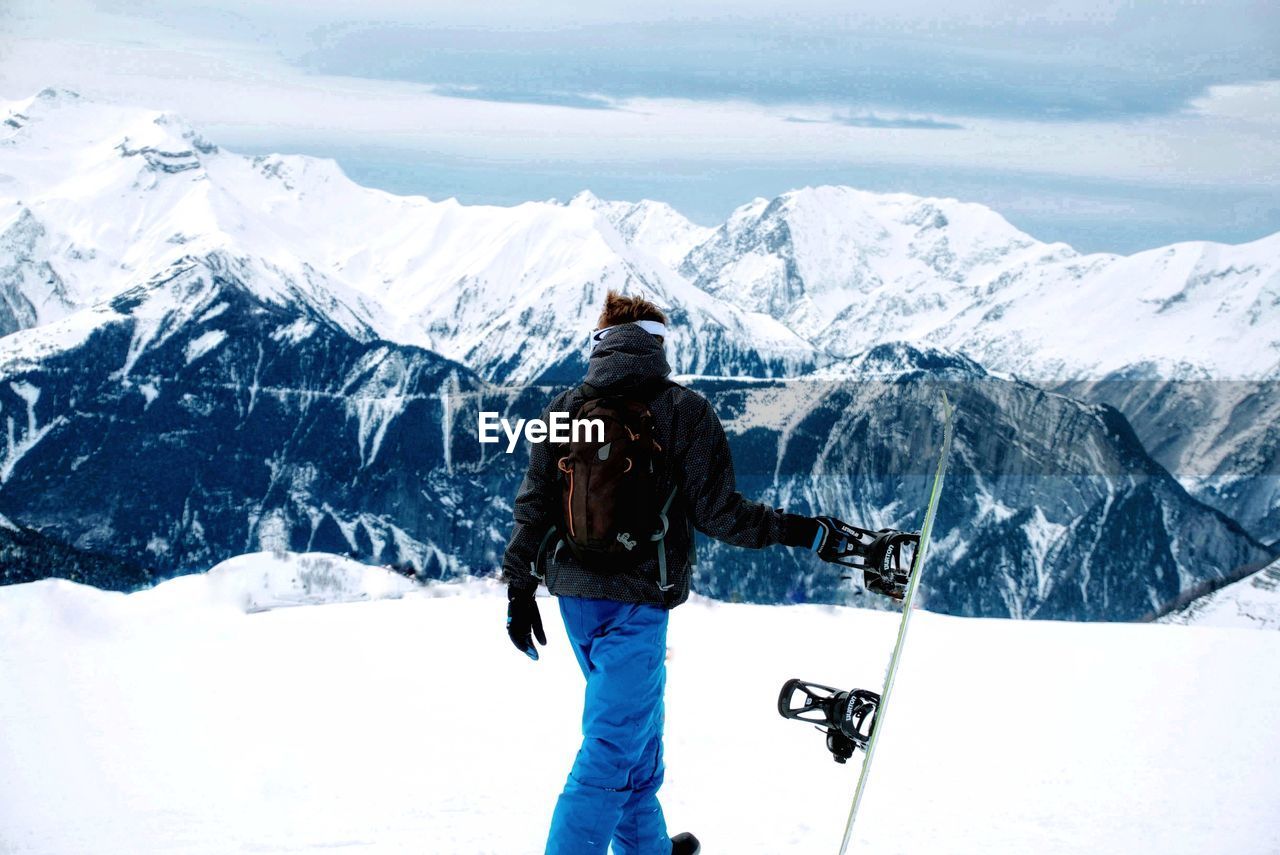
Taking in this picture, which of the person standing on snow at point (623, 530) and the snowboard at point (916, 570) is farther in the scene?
the snowboard at point (916, 570)

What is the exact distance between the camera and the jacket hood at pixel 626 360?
9.61 ft

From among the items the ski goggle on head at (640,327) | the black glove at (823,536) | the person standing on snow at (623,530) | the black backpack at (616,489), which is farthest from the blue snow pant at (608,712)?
the ski goggle on head at (640,327)

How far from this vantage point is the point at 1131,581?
3359 inches

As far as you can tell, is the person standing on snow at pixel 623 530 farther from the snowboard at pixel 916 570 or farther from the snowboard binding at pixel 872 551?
the snowboard at pixel 916 570

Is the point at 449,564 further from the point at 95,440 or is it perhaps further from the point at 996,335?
the point at 996,335

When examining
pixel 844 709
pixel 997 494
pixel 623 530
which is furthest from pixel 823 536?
pixel 997 494

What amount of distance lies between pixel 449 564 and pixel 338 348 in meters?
30.0

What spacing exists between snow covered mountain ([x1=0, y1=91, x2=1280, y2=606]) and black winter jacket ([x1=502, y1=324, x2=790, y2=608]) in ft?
191

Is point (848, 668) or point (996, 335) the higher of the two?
point (848, 668)

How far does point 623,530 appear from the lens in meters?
2.84

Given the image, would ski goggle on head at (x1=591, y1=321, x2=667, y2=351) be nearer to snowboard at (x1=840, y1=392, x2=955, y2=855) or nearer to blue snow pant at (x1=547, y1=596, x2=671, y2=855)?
blue snow pant at (x1=547, y1=596, x2=671, y2=855)

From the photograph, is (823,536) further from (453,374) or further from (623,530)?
(453,374)

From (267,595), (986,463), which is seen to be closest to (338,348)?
(986,463)

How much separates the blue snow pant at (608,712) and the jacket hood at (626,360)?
2.06ft
